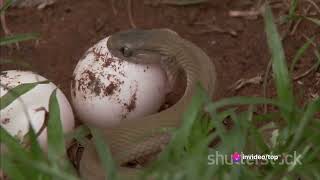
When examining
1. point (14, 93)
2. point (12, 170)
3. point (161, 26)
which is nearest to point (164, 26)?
point (161, 26)

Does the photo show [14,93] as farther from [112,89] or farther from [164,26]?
[164,26]

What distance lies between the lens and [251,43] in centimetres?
373

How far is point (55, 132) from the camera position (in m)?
2.56

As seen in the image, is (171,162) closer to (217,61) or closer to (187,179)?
(187,179)

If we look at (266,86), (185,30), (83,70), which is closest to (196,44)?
(185,30)

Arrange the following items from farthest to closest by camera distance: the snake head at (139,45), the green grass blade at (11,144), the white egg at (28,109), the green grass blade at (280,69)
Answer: the snake head at (139,45), the white egg at (28,109), the green grass blade at (280,69), the green grass blade at (11,144)

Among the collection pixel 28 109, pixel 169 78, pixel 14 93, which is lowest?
pixel 169 78

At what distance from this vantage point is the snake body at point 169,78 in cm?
299

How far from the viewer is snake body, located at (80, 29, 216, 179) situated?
2988 mm

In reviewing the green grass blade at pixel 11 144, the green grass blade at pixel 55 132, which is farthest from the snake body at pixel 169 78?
the green grass blade at pixel 11 144

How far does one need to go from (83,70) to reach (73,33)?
76cm

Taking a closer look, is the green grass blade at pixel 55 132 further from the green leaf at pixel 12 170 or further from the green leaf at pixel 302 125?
the green leaf at pixel 302 125

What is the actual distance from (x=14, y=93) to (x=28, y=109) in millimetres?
219

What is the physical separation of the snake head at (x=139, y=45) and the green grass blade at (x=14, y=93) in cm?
50
